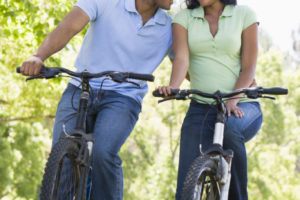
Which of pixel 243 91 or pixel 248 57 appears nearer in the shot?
pixel 243 91

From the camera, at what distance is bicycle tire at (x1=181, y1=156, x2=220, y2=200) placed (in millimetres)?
3508

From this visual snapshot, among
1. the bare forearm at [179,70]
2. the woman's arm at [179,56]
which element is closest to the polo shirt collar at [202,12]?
the woman's arm at [179,56]

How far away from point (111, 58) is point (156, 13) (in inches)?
23.9

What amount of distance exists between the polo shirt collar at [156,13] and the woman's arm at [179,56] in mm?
128

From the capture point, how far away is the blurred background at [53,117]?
8.84 m

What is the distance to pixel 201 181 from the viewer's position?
360cm

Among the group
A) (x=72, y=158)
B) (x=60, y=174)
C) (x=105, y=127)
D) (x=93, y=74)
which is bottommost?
(x=60, y=174)

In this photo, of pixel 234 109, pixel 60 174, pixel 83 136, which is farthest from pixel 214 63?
pixel 60 174

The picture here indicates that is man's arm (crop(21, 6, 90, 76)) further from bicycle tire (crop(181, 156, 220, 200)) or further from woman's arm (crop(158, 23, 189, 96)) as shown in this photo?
bicycle tire (crop(181, 156, 220, 200))

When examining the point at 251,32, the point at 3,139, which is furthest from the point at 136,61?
the point at 3,139

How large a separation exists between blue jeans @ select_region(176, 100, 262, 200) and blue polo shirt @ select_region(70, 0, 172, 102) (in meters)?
0.46

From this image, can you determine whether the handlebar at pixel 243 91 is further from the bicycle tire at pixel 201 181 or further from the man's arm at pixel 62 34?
the man's arm at pixel 62 34

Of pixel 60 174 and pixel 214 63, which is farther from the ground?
pixel 214 63

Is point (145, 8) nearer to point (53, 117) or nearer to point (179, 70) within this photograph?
point (179, 70)
